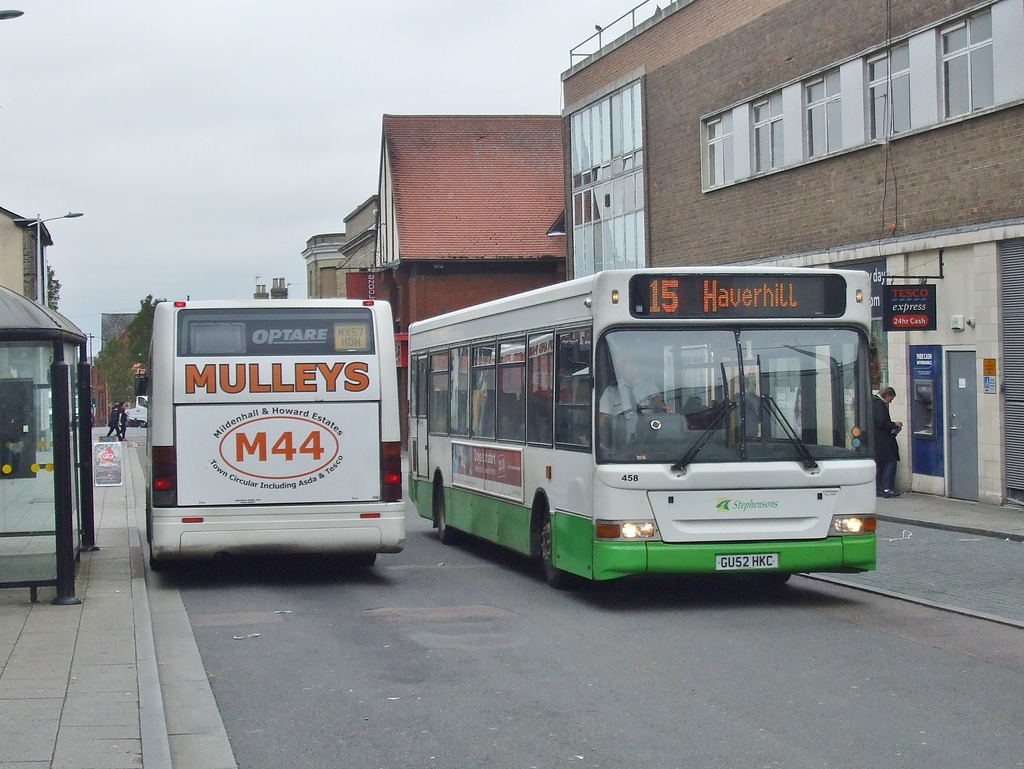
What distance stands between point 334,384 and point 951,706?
7232mm

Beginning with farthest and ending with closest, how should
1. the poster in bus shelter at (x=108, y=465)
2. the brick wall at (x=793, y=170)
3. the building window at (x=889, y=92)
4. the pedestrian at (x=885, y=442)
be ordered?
the poster in bus shelter at (x=108, y=465)
the building window at (x=889, y=92)
the pedestrian at (x=885, y=442)
the brick wall at (x=793, y=170)

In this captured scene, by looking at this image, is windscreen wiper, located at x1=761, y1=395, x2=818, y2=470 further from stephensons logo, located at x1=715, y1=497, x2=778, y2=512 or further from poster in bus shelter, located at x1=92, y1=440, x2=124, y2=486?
poster in bus shelter, located at x1=92, y1=440, x2=124, y2=486

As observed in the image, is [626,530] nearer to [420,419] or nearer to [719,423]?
[719,423]

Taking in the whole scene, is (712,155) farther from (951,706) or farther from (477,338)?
(951,706)

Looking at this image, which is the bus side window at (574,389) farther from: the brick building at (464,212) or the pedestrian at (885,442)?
the brick building at (464,212)

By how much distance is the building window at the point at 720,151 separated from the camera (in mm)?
29094

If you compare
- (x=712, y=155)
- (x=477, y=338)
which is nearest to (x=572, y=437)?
(x=477, y=338)

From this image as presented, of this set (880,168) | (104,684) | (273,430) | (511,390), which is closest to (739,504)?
(511,390)

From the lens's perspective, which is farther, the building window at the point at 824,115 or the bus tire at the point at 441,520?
the building window at the point at 824,115

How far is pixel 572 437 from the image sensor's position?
38.1 feet

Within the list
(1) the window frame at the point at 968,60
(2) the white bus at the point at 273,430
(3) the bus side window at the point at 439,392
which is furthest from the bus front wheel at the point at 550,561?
(1) the window frame at the point at 968,60

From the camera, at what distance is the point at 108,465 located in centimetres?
2714

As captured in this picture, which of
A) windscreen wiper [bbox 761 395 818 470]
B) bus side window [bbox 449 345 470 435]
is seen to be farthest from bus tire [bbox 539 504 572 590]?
bus side window [bbox 449 345 470 435]

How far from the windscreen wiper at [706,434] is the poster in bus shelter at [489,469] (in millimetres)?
2809
